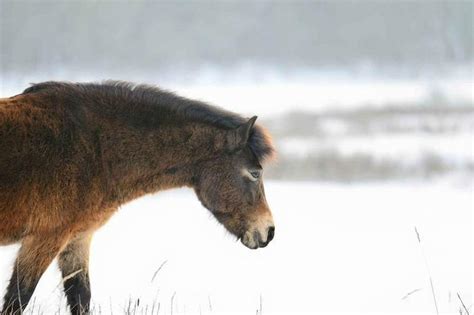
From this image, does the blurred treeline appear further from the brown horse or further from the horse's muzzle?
the horse's muzzle

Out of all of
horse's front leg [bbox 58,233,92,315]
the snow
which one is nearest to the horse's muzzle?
horse's front leg [bbox 58,233,92,315]

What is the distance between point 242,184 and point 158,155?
2.04ft

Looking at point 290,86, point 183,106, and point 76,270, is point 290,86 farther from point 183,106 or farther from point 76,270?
point 76,270

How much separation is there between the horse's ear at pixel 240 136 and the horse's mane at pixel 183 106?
0.20ft

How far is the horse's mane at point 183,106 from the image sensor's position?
6355mm

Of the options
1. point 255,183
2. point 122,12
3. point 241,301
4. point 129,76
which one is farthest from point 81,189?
point 122,12

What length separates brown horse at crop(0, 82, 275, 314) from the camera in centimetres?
585

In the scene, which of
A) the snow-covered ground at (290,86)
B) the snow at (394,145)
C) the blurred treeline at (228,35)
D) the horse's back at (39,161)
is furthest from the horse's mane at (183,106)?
the blurred treeline at (228,35)

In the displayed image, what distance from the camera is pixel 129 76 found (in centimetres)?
2811

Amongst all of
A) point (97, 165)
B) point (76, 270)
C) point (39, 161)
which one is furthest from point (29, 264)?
point (97, 165)

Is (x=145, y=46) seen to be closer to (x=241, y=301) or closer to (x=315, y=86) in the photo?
(x=315, y=86)

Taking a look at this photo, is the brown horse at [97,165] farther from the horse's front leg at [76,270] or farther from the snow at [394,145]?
the snow at [394,145]

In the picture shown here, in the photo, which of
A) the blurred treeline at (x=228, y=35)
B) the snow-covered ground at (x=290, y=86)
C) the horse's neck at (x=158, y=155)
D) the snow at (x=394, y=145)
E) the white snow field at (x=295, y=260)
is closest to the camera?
the horse's neck at (x=158, y=155)

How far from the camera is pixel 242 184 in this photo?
6.37 metres
